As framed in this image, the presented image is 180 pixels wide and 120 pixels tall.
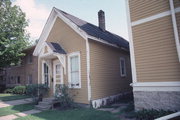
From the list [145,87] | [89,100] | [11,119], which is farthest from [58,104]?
[145,87]

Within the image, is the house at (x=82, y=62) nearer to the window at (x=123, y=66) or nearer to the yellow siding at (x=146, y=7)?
the window at (x=123, y=66)

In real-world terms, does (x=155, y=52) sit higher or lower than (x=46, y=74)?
higher

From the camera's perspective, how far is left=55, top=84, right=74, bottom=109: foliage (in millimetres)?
Result: 8398

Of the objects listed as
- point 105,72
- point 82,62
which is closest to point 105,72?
point 105,72

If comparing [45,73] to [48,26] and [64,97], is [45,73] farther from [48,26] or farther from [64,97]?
[64,97]

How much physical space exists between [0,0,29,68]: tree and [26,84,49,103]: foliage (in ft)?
36.0

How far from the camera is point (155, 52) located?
5.94m

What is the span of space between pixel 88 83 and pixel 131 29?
3.80 metres

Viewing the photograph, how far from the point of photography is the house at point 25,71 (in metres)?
18.8

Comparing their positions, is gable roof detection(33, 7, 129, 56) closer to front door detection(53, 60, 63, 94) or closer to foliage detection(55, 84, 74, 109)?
front door detection(53, 60, 63, 94)

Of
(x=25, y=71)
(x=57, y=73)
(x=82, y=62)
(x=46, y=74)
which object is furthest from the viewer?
(x=25, y=71)

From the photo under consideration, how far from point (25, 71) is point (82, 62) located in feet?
47.0

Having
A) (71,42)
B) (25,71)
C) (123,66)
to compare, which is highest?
(71,42)

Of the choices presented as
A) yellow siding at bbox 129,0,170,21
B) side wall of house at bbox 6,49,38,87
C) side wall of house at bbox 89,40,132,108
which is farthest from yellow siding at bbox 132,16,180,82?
side wall of house at bbox 6,49,38,87
